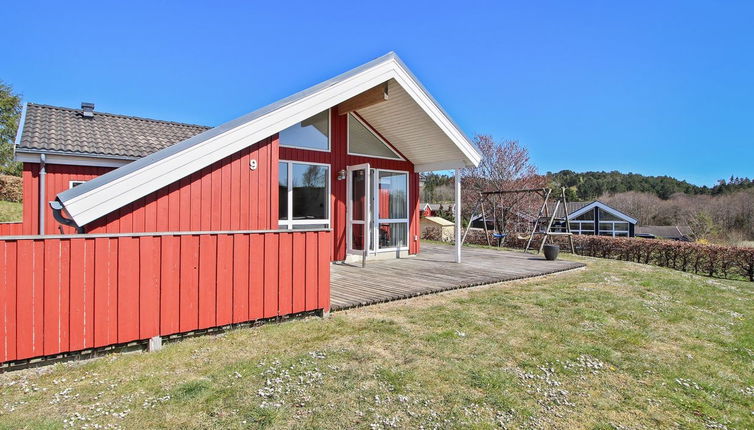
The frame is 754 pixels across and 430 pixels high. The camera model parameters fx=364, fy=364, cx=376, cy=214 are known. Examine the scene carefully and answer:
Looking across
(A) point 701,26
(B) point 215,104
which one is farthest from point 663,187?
(B) point 215,104

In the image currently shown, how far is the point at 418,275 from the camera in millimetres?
7363

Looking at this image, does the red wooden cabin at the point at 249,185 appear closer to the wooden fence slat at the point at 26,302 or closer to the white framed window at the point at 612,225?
the wooden fence slat at the point at 26,302

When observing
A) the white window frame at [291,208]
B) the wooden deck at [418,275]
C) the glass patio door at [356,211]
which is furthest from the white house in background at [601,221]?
the white window frame at [291,208]

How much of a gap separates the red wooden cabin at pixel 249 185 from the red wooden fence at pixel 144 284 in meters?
0.02

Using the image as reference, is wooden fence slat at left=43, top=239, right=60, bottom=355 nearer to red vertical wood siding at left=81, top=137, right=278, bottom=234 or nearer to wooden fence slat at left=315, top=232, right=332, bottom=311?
red vertical wood siding at left=81, top=137, right=278, bottom=234

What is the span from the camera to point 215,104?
19078 mm

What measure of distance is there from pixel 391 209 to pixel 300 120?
4384 millimetres

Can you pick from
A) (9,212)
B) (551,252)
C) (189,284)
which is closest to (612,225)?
(551,252)

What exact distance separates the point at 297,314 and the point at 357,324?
0.79 metres

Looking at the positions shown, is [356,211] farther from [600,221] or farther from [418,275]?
[600,221]

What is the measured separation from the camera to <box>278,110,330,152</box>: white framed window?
7.89 meters

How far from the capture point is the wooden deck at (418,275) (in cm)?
564

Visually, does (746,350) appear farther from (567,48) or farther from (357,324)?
(567,48)

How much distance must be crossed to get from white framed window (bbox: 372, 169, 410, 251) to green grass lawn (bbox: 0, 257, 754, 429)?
4.29 metres
